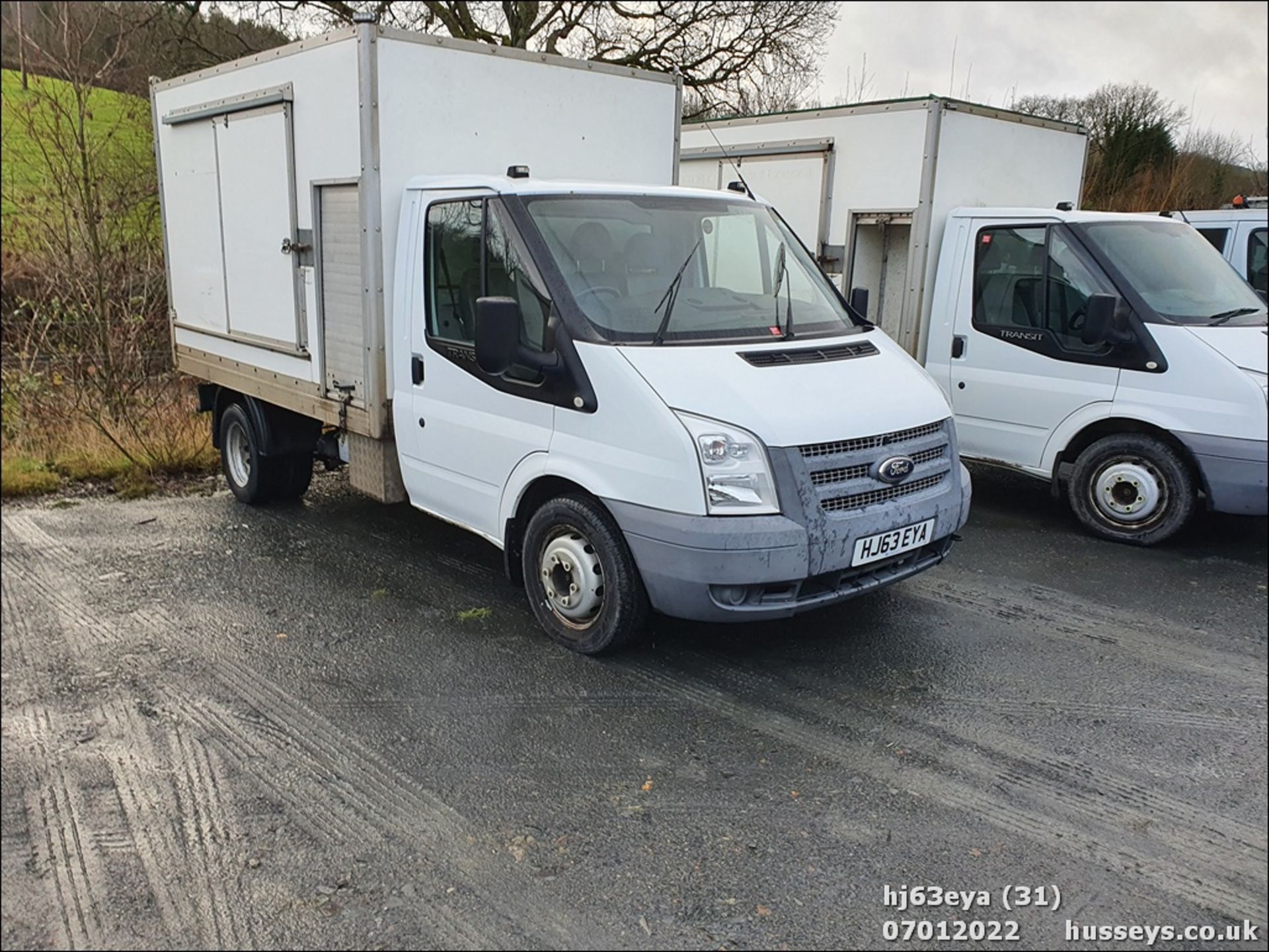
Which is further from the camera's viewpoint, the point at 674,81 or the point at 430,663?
the point at 674,81

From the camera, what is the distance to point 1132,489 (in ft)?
20.3

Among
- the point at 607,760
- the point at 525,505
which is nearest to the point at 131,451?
the point at 525,505

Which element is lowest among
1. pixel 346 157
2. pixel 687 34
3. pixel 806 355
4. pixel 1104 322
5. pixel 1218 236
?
pixel 806 355

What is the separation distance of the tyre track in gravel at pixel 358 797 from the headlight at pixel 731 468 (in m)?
1.60

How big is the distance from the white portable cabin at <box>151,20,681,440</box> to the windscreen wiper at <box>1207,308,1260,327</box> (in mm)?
3415

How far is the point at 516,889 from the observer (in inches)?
119

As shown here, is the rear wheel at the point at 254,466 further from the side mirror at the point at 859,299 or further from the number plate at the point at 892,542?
the number plate at the point at 892,542

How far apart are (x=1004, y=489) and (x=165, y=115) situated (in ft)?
22.4

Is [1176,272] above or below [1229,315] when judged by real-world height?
above

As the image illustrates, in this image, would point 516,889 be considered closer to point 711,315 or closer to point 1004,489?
point 711,315

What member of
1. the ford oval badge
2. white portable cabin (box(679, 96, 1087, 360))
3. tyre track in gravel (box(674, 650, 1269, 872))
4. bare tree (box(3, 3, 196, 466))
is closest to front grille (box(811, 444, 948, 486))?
the ford oval badge

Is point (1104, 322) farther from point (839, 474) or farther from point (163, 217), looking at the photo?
point (163, 217)

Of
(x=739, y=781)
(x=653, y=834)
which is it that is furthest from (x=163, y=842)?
(x=739, y=781)

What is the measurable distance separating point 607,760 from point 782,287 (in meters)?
2.57
